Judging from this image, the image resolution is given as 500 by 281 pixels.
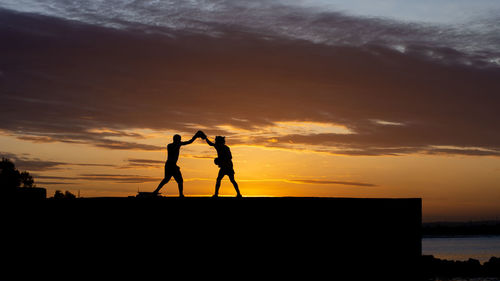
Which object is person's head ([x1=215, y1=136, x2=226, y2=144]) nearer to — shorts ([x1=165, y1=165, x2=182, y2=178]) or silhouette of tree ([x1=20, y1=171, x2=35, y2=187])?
shorts ([x1=165, y1=165, x2=182, y2=178])

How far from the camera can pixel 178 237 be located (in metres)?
14.6

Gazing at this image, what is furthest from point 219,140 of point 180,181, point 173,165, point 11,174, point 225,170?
point 11,174

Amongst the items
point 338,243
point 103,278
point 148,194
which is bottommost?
point 103,278

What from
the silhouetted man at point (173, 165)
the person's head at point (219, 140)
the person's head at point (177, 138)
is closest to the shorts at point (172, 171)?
the silhouetted man at point (173, 165)

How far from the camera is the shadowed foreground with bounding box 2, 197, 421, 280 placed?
47.1 ft

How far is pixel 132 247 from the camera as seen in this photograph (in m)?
14.4

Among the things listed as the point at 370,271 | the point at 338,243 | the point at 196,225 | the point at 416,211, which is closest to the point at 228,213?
the point at 196,225

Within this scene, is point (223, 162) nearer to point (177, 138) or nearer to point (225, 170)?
point (225, 170)

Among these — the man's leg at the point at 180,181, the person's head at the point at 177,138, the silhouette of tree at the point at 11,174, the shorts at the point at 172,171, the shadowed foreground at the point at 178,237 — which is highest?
the silhouette of tree at the point at 11,174

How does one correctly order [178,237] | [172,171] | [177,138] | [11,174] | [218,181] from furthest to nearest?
1. [11,174]
2. [218,181]
3. [177,138]
4. [172,171]
5. [178,237]

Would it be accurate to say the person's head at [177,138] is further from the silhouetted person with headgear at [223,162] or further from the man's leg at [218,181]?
the man's leg at [218,181]

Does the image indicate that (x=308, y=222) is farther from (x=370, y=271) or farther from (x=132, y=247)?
(x=132, y=247)

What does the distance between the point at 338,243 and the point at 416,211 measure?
112 inches

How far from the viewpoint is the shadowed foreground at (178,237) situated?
47.1 feet
